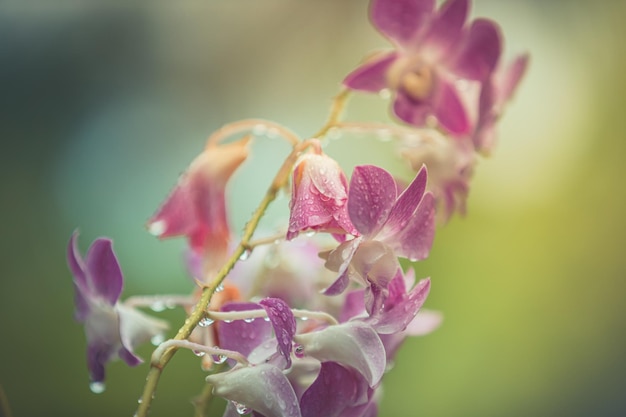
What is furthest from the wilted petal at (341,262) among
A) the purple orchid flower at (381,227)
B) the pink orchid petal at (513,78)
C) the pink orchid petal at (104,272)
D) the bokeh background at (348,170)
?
the bokeh background at (348,170)

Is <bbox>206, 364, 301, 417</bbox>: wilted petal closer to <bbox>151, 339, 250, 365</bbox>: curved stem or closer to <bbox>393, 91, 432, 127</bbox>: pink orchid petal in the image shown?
Answer: <bbox>151, 339, 250, 365</bbox>: curved stem

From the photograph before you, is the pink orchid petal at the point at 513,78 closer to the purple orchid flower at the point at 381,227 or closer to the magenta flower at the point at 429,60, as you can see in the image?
the magenta flower at the point at 429,60

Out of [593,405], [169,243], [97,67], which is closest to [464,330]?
[593,405]

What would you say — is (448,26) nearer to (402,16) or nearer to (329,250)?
(402,16)

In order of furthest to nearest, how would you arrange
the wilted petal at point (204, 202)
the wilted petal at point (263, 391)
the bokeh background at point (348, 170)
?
the bokeh background at point (348, 170) < the wilted petal at point (204, 202) < the wilted petal at point (263, 391)

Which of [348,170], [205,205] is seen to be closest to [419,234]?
[205,205]

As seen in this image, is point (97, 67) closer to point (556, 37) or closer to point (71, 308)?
point (71, 308)
